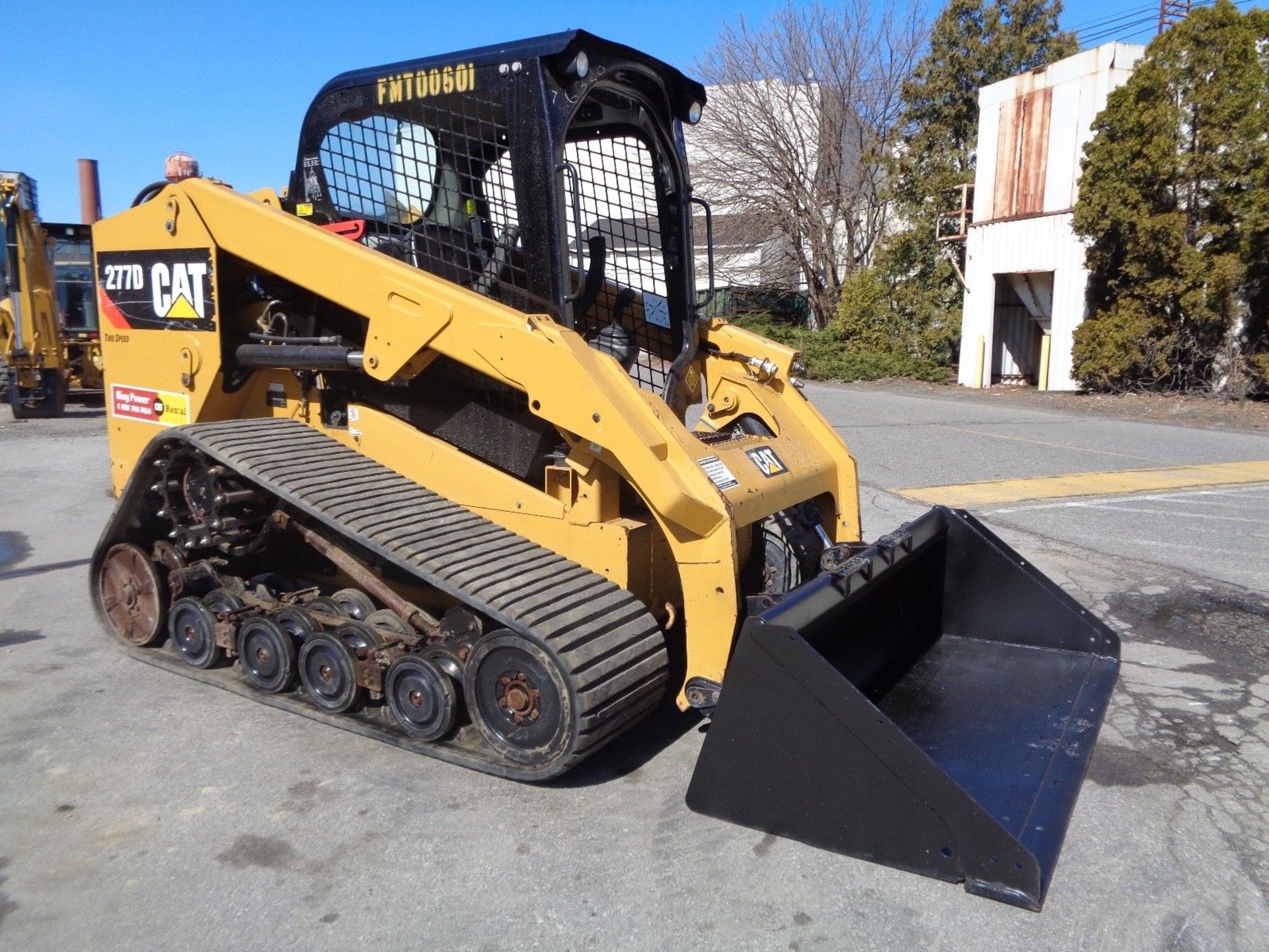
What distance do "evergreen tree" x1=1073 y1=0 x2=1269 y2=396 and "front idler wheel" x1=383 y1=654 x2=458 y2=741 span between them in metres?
16.3

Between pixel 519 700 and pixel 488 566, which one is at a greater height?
pixel 488 566

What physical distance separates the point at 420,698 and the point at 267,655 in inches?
33.3

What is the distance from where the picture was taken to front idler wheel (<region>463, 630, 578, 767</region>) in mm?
3354

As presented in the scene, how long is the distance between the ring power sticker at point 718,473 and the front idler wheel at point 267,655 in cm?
182

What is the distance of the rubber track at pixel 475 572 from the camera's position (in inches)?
132

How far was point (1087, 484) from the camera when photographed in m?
9.53

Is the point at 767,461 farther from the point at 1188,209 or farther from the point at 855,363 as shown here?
the point at 855,363

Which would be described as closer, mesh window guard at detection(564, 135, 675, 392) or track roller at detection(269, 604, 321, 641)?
track roller at detection(269, 604, 321, 641)

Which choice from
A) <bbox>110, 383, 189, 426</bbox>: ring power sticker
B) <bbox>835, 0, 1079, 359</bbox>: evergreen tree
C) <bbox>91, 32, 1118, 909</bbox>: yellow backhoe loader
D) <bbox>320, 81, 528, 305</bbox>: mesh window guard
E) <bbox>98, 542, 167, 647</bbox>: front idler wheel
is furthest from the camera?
<bbox>835, 0, 1079, 359</bbox>: evergreen tree

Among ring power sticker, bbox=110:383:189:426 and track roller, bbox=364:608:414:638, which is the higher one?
ring power sticker, bbox=110:383:189:426

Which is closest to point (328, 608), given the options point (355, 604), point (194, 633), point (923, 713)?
point (355, 604)

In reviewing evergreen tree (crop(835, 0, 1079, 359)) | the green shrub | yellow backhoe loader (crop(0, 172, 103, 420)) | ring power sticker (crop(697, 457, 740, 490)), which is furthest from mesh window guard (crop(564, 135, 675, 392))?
evergreen tree (crop(835, 0, 1079, 359))

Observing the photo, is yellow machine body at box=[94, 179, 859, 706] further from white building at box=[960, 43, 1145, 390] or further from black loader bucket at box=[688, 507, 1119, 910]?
white building at box=[960, 43, 1145, 390]

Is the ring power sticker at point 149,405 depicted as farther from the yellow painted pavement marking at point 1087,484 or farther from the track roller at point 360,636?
the yellow painted pavement marking at point 1087,484
